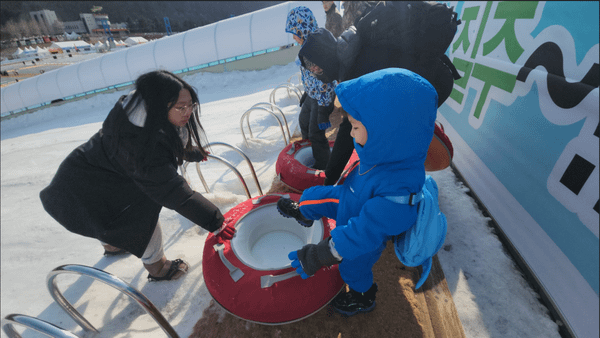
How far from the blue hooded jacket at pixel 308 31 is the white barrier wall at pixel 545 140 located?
5.17 feet

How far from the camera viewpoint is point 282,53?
11.6 m

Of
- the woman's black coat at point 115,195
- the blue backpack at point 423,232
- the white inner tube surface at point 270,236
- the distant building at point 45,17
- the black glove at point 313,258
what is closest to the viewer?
the blue backpack at point 423,232

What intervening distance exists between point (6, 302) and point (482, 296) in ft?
13.1

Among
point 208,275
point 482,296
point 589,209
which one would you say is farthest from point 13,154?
point 589,209

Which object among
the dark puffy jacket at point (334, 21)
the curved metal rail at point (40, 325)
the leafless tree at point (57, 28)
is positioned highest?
the dark puffy jacket at point (334, 21)

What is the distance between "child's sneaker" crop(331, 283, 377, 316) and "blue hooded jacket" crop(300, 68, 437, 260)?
23.7 inches

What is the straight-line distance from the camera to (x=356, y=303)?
163 centimetres

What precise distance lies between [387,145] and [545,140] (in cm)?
154

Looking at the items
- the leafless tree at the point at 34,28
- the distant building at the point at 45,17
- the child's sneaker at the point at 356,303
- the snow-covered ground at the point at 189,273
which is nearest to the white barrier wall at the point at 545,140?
the snow-covered ground at the point at 189,273

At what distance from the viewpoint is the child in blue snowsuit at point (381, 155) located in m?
0.98

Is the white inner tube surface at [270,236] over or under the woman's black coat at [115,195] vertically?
under

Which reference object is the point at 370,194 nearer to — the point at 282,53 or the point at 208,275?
the point at 208,275

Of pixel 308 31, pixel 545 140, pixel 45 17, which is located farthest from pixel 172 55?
pixel 45 17

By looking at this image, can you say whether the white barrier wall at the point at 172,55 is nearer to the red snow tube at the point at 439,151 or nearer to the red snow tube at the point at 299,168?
the red snow tube at the point at 299,168
